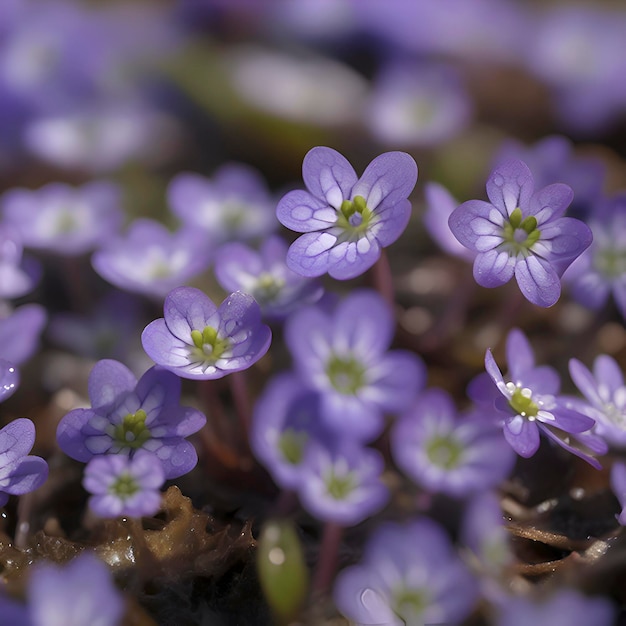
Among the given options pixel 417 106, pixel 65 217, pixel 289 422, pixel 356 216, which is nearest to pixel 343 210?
pixel 356 216

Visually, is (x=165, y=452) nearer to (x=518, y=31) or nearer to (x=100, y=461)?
(x=100, y=461)

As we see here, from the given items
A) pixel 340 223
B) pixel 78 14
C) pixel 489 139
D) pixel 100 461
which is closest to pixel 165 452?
pixel 100 461

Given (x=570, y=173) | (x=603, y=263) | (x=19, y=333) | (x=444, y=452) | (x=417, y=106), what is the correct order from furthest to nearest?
(x=417, y=106)
(x=570, y=173)
(x=603, y=263)
(x=19, y=333)
(x=444, y=452)

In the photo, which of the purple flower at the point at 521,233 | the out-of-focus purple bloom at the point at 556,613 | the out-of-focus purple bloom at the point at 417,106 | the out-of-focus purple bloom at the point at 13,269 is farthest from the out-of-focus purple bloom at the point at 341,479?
the out-of-focus purple bloom at the point at 417,106

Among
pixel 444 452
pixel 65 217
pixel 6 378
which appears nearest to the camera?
pixel 444 452

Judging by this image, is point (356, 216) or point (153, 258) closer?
point (356, 216)

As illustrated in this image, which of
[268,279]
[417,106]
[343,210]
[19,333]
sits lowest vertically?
[417,106]

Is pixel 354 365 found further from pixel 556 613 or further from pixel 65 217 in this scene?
pixel 65 217

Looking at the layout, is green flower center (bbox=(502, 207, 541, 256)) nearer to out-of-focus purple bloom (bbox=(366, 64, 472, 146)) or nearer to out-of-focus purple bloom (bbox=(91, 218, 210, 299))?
out-of-focus purple bloom (bbox=(91, 218, 210, 299))
